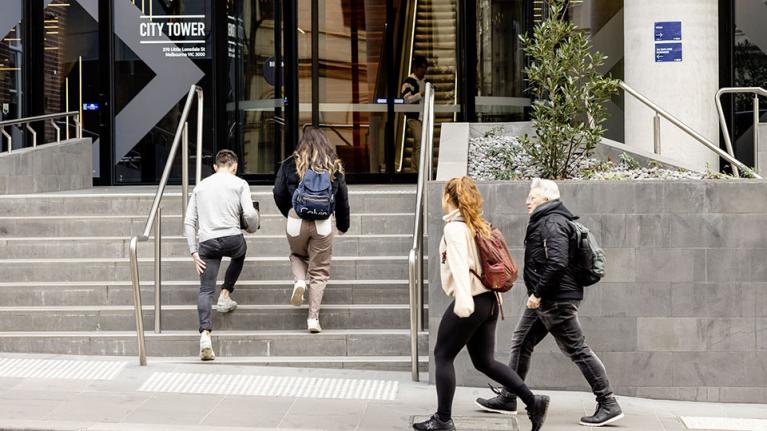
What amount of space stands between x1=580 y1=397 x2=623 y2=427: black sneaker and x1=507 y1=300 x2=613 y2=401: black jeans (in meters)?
0.05

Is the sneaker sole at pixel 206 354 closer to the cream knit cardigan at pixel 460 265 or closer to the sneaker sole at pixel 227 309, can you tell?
the sneaker sole at pixel 227 309

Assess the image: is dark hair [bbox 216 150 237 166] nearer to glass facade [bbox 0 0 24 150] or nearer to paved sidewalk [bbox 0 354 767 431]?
paved sidewalk [bbox 0 354 767 431]

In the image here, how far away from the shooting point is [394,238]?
11.7 metres

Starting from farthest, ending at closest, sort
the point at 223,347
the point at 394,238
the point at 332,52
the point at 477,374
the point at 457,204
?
the point at 332,52
the point at 394,238
the point at 223,347
the point at 477,374
the point at 457,204

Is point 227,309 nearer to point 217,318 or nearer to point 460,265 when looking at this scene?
point 217,318

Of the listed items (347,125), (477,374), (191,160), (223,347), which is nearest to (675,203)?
(477,374)

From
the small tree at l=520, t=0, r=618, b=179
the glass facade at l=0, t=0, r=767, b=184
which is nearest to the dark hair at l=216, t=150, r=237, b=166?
the small tree at l=520, t=0, r=618, b=179

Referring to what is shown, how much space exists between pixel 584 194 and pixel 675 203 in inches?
30.6

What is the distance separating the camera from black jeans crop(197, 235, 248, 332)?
9.91m

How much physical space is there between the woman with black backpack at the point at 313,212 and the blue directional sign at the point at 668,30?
726cm

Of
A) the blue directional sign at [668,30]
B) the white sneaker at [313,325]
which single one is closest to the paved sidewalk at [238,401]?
the white sneaker at [313,325]

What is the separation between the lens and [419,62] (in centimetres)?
1730

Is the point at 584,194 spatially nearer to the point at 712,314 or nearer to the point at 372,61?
the point at 712,314

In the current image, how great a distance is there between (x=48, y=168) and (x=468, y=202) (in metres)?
9.22
